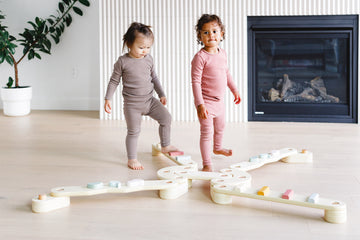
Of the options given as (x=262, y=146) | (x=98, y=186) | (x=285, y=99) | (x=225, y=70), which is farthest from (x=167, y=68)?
(x=98, y=186)

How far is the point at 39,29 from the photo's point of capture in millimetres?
4160

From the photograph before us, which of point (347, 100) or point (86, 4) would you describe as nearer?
point (347, 100)

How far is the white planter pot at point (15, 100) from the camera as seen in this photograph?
410 centimetres

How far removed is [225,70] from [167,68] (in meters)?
1.53

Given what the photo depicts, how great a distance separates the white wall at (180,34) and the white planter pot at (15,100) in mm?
722

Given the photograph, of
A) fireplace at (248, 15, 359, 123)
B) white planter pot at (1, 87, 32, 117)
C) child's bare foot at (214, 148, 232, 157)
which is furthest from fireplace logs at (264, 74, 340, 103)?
white planter pot at (1, 87, 32, 117)

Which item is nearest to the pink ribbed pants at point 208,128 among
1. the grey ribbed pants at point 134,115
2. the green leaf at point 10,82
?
the grey ribbed pants at point 134,115

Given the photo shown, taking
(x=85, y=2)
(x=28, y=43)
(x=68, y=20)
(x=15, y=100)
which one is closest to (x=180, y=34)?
(x=85, y=2)

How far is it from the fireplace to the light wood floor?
0.20m

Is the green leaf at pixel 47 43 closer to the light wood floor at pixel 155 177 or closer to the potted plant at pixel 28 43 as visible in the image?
the potted plant at pixel 28 43

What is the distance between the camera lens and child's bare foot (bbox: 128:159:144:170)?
95.0 inches

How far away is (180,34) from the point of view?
3.84 m

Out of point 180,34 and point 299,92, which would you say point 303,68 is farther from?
point 180,34

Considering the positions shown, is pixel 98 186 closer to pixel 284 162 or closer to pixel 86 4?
pixel 284 162
